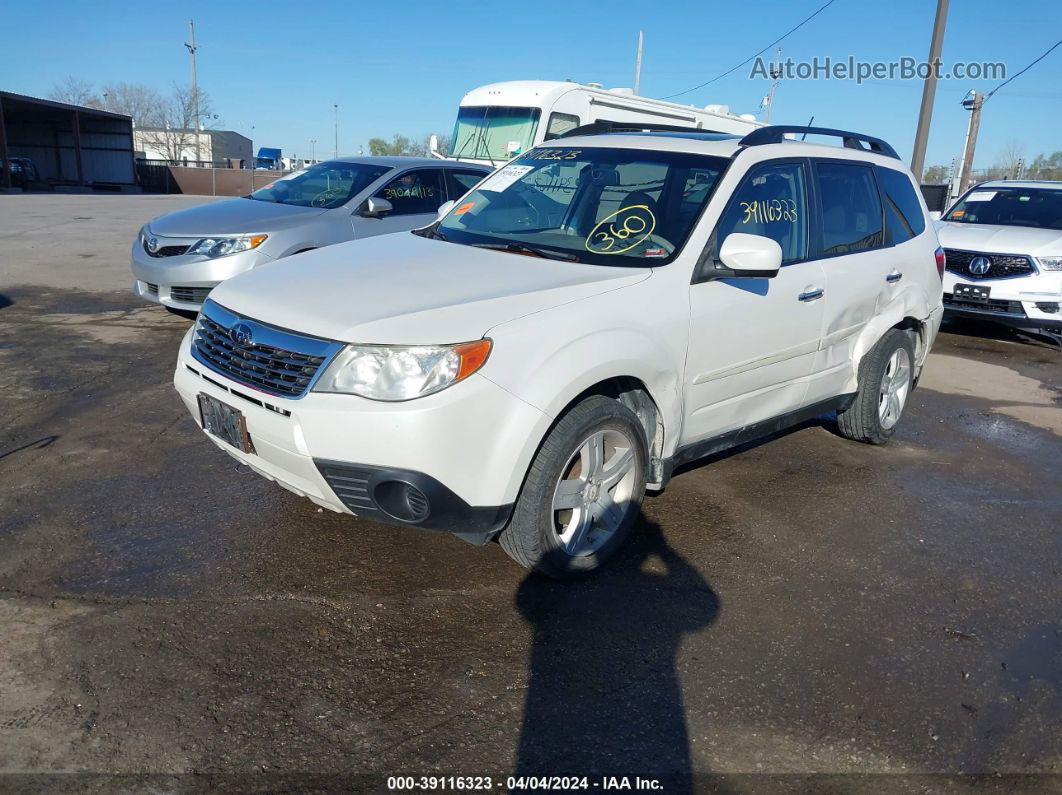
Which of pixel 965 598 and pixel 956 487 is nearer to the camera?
pixel 965 598

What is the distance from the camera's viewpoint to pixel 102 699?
2.73 m

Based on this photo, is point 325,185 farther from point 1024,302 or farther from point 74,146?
point 74,146

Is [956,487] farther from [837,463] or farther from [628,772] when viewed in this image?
[628,772]

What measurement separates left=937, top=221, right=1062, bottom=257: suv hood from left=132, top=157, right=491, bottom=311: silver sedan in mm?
5420

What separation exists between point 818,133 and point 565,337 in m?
2.61

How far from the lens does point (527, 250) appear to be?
13.0 ft

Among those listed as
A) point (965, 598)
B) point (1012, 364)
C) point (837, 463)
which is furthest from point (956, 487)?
point (1012, 364)

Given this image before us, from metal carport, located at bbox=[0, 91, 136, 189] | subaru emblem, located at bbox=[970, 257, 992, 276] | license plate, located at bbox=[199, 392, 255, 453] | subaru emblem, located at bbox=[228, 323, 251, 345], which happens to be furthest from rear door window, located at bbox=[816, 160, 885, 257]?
metal carport, located at bbox=[0, 91, 136, 189]

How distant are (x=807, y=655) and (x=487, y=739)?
129cm

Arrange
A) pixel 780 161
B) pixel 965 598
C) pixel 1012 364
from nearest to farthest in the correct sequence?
pixel 965 598 < pixel 780 161 < pixel 1012 364

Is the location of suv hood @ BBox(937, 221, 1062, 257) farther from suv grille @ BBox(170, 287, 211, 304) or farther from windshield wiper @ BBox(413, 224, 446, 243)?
suv grille @ BBox(170, 287, 211, 304)

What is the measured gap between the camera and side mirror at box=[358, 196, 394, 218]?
8086 millimetres

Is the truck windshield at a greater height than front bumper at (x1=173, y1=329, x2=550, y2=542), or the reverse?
the truck windshield

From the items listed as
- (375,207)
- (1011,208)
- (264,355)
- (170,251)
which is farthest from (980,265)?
(264,355)
